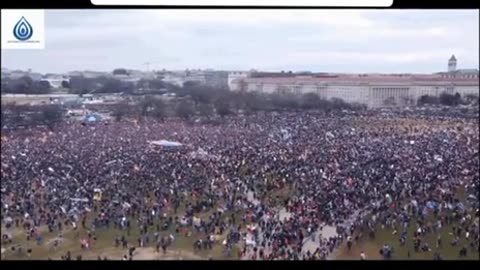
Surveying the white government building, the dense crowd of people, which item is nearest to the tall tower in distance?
the white government building

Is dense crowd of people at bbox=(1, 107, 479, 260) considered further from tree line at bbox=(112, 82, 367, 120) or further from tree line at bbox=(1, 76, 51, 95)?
tree line at bbox=(1, 76, 51, 95)

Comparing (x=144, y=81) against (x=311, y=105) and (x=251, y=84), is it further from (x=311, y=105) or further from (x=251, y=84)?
(x=311, y=105)

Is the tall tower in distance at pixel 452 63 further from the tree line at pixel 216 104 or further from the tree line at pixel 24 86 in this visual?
the tree line at pixel 24 86

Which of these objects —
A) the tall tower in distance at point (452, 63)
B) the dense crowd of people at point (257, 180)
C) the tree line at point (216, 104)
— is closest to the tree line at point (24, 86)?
the dense crowd of people at point (257, 180)

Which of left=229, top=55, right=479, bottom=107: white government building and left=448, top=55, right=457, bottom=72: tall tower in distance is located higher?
left=448, top=55, right=457, bottom=72: tall tower in distance

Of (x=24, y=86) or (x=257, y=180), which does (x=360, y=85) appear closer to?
(x=257, y=180)
